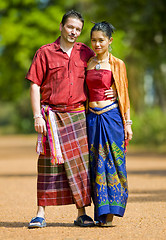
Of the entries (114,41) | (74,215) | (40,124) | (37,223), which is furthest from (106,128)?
(114,41)

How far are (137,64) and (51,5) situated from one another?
6909 mm

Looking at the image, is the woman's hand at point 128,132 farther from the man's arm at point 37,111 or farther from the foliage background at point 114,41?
the foliage background at point 114,41

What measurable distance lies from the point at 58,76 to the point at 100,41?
22.1 inches

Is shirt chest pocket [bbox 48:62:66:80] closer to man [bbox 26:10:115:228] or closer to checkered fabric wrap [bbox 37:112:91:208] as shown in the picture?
man [bbox 26:10:115:228]

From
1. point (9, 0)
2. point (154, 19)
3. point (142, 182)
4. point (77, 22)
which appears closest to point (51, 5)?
point (9, 0)

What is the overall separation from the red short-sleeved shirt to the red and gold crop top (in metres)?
0.09

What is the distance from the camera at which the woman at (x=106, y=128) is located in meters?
5.50

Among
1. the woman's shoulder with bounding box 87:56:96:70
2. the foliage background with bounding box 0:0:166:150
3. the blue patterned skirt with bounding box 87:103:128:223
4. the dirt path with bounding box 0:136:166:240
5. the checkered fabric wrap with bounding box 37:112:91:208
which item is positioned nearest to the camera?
the dirt path with bounding box 0:136:166:240

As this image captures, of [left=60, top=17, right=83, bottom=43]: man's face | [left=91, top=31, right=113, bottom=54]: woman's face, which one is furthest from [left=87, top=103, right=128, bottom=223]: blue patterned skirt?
[left=60, top=17, right=83, bottom=43]: man's face

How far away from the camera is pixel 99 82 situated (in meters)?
5.59

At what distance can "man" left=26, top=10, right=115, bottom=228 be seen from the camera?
218 inches

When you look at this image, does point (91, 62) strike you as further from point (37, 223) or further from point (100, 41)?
point (37, 223)

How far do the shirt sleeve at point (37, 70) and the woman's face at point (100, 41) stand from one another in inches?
22.3

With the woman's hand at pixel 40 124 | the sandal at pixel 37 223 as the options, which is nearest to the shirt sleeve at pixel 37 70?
the woman's hand at pixel 40 124
